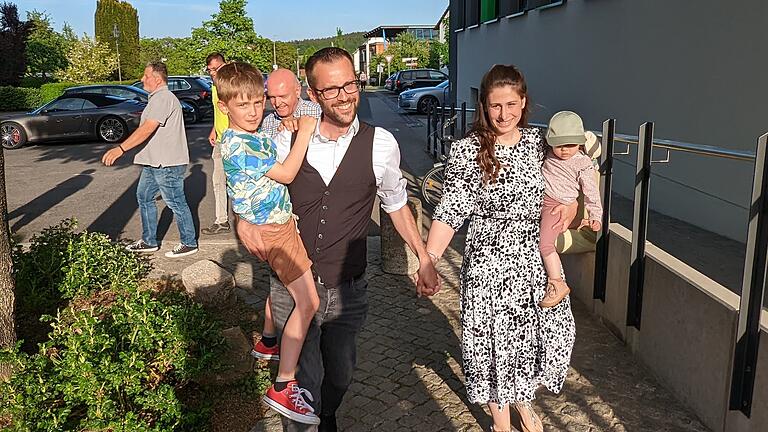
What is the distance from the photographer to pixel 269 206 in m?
2.99

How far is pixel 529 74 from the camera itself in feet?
47.1

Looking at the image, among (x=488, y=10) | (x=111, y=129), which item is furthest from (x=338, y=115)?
(x=111, y=129)

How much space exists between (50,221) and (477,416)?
757 cm

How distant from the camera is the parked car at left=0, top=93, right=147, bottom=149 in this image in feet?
61.0

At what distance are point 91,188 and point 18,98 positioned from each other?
95.1ft

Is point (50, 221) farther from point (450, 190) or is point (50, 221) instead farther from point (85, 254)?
point (450, 190)

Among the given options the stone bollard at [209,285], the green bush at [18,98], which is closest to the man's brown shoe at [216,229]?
the stone bollard at [209,285]

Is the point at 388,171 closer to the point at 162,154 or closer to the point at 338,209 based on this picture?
the point at 338,209

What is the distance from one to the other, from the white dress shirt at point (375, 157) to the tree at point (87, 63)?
47.3 metres

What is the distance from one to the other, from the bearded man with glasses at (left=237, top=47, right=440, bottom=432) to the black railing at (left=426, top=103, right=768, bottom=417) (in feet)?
4.77

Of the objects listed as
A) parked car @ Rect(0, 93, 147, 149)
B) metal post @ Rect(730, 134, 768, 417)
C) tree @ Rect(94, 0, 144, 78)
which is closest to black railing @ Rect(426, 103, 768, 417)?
metal post @ Rect(730, 134, 768, 417)

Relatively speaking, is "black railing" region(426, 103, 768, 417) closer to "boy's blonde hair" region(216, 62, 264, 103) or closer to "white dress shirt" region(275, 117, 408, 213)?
"white dress shirt" region(275, 117, 408, 213)

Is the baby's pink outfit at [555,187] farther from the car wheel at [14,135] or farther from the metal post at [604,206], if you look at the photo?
the car wheel at [14,135]

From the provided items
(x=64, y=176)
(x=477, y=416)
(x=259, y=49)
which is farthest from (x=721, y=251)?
(x=259, y=49)
